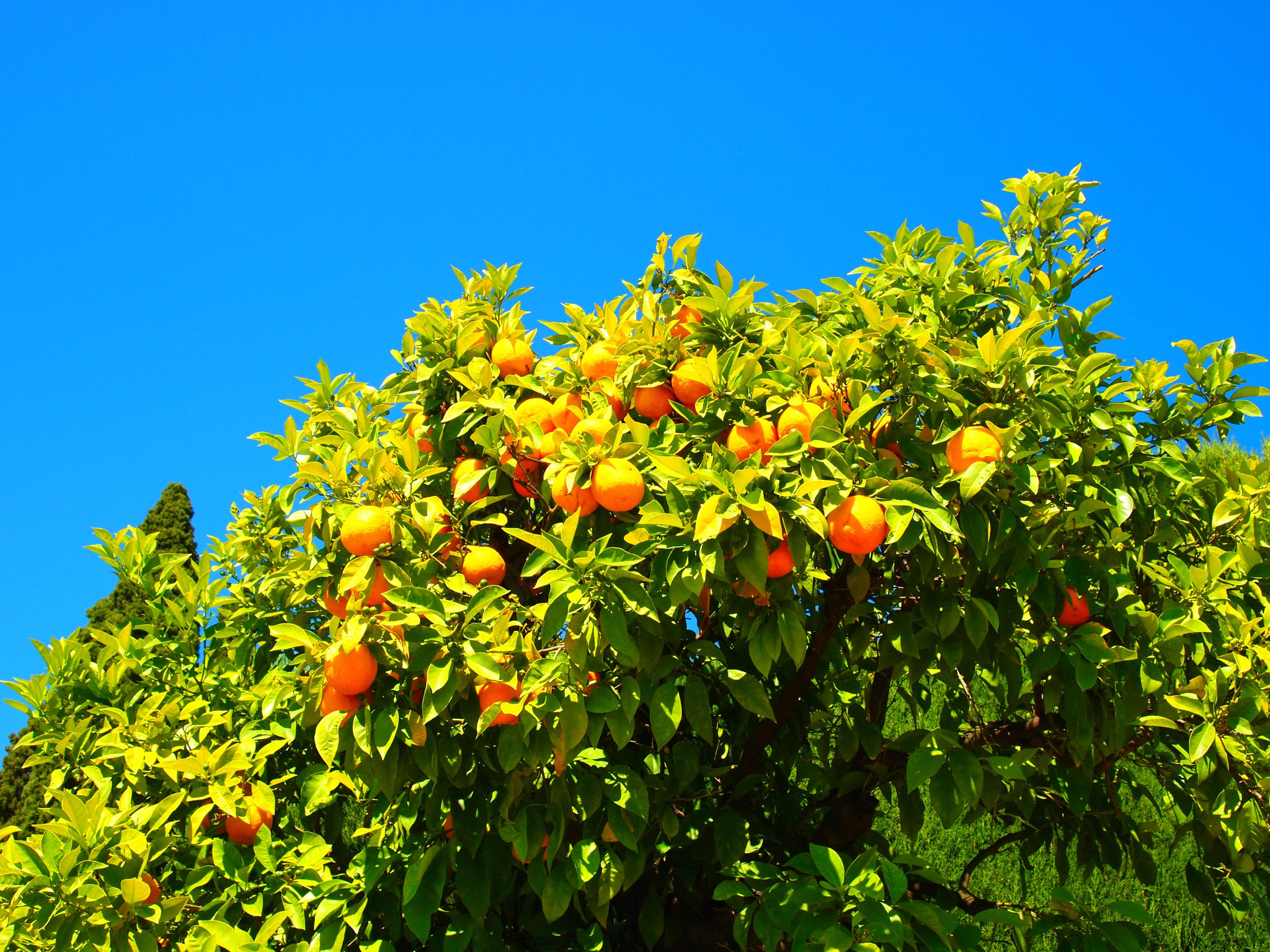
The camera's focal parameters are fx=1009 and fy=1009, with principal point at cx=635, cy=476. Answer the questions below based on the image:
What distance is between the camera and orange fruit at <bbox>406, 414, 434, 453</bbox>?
2.78 metres

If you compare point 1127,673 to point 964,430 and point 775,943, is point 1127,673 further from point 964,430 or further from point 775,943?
point 775,943

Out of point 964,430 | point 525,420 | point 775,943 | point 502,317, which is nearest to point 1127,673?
point 964,430

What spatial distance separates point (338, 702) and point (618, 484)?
0.80m

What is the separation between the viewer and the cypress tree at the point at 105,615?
7793mm

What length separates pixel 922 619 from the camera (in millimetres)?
2422

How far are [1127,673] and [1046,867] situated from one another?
404cm

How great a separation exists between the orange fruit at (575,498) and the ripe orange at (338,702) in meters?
0.63

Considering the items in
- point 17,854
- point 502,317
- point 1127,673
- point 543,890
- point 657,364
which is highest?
point 502,317

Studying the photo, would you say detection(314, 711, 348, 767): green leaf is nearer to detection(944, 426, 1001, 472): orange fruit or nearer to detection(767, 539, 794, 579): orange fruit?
detection(767, 539, 794, 579): orange fruit

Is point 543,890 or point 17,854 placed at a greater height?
point 17,854

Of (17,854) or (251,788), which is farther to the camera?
(251,788)

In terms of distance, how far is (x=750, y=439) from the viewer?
7.29 feet

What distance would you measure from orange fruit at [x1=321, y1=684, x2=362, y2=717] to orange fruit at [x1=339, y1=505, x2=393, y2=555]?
1.03 ft

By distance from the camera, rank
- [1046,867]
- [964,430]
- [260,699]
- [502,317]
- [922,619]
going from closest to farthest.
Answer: [964,430], [922,619], [502,317], [260,699], [1046,867]
